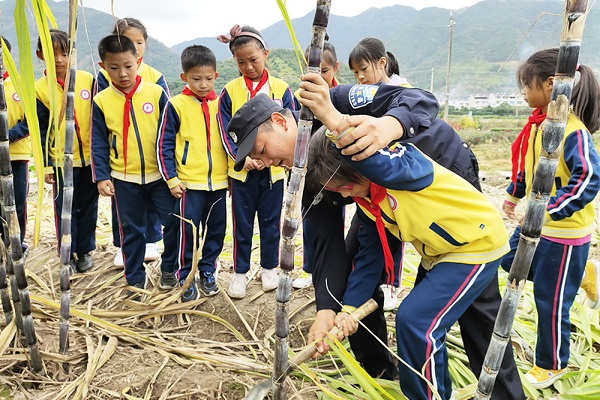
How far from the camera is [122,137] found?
303 cm

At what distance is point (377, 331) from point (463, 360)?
0.52 m

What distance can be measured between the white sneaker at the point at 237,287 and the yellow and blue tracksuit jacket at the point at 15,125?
1.71 m

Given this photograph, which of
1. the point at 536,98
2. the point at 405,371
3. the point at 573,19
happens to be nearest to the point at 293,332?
the point at 405,371

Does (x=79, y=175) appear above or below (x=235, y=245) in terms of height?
above

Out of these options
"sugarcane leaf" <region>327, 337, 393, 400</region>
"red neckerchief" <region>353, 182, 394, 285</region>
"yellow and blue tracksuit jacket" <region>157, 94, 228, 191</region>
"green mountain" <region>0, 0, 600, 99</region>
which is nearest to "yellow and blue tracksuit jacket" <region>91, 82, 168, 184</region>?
"yellow and blue tracksuit jacket" <region>157, 94, 228, 191</region>

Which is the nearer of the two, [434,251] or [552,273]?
[434,251]

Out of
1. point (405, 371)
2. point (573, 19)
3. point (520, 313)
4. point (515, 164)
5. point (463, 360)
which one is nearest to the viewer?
point (573, 19)

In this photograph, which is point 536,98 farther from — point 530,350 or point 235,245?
point 235,245

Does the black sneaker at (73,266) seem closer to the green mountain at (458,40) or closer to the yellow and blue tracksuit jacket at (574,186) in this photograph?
the yellow and blue tracksuit jacket at (574,186)

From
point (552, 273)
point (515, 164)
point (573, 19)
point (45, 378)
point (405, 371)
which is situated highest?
point (573, 19)

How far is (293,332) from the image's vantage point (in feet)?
8.85

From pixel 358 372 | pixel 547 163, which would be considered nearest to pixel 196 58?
pixel 358 372

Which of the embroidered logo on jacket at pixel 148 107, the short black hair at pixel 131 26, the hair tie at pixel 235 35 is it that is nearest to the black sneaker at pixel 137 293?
the embroidered logo on jacket at pixel 148 107

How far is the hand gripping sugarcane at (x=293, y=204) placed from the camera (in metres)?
1.11
